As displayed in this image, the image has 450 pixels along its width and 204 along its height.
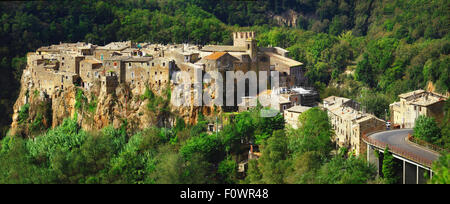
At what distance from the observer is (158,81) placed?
4744 cm

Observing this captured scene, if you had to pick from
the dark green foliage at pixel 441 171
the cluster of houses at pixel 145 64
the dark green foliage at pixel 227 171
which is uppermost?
the cluster of houses at pixel 145 64

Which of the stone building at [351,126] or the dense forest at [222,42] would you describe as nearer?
the stone building at [351,126]

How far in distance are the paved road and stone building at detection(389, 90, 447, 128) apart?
5.90 feet

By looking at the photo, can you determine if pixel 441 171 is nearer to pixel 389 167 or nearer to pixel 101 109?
pixel 389 167

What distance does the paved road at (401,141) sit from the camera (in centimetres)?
3441

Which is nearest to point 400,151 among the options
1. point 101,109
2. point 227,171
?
point 227,171

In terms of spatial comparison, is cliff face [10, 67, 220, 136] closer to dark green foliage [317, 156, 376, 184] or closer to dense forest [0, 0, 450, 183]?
dense forest [0, 0, 450, 183]

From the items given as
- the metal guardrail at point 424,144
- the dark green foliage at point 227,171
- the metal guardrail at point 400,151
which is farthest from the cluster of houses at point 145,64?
the metal guardrail at point 424,144

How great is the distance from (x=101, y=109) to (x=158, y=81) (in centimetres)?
559

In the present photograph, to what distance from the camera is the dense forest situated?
40656 millimetres

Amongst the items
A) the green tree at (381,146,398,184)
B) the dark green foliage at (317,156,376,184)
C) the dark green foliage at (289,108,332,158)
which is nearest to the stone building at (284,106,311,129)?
the dark green foliage at (289,108,332,158)

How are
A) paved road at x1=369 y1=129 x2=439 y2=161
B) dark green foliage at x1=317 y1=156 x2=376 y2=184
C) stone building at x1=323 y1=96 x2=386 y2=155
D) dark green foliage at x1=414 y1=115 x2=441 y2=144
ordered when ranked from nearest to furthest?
dark green foliage at x1=317 y1=156 x2=376 y2=184
paved road at x1=369 y1=129 x2=439 y2=161
dark green foliage at x1=414 y1=115 x2=441 y2=144
stone building at x1=323 y1=96 x2=386 y2=155

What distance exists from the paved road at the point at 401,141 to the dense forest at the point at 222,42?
2.19 metres

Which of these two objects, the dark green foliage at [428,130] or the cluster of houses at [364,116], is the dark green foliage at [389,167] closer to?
the cluster of houses at [364,116]
